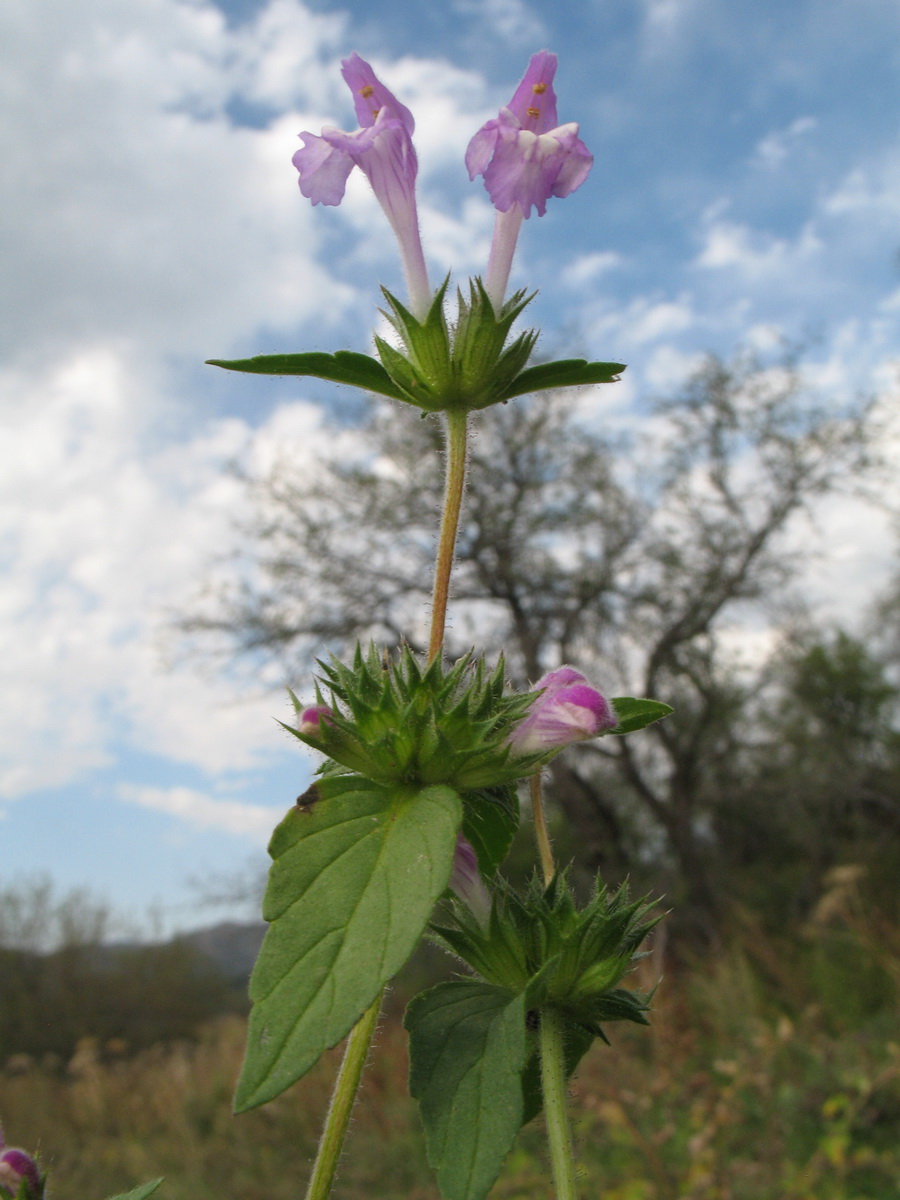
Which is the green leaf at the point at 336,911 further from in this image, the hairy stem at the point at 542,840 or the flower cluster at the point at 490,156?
the flower cluster at the point at 490,156

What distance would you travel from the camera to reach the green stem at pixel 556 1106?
2.30 feet

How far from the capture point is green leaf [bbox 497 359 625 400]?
3.18 feet

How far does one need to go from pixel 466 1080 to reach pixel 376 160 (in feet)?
3.33

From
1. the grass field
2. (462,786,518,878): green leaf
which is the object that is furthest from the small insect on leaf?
the grass field

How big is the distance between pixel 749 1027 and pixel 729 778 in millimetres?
13057

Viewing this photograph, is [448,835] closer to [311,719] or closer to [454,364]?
[311,719]

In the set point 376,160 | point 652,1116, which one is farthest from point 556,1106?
point 652,1116

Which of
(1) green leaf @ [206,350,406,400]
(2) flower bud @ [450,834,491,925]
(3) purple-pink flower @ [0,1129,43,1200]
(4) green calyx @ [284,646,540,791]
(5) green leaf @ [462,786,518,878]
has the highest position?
(1) green leaf @ [206,350,406,400]

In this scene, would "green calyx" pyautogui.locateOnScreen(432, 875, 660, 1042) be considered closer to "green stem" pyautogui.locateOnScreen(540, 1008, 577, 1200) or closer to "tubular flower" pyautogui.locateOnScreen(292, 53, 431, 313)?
"green stem" pyautogui.locateOnScreen(540, 1008, 577, 1200)

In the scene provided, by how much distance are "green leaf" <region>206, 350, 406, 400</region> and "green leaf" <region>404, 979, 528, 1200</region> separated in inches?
23.8

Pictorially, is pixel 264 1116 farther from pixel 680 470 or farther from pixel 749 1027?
pixel 680 470

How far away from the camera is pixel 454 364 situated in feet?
3.16

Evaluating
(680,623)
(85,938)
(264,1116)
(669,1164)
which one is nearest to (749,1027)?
(669,1164)

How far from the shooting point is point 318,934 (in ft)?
2.11
